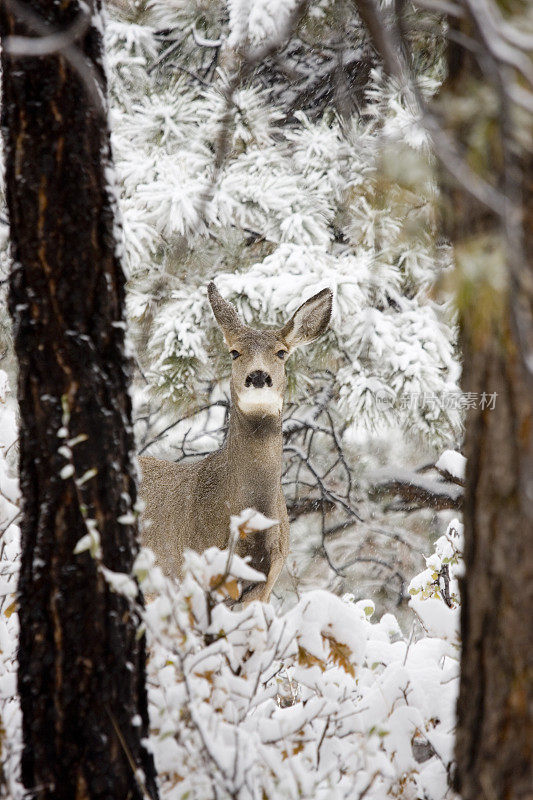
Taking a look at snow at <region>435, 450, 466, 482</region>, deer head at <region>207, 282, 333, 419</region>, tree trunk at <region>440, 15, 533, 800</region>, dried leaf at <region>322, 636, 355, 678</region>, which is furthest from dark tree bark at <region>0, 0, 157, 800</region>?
snow at <region>435, 450, 466, 482</region>

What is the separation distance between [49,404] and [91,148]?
2.21 feet

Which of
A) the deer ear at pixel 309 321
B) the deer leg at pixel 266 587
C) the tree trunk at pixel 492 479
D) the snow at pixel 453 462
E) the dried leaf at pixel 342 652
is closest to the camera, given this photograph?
the tree trunk at pixel 492 479

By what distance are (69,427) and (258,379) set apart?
2.23 metres

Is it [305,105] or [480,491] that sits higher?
[305,105]

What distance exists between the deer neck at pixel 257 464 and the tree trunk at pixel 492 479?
2730mm

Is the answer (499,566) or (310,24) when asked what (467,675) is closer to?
(499,566)

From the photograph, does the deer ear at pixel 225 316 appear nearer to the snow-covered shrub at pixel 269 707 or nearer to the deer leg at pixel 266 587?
the deer leg at pixel 266 587

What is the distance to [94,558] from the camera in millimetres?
2090

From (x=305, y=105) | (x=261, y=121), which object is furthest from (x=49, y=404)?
(x=305, y=105)

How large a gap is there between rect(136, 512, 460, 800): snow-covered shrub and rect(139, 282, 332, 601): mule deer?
148cm

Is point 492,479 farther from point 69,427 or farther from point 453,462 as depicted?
point 453,462

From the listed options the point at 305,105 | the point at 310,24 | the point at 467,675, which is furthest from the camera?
the point at 305,105

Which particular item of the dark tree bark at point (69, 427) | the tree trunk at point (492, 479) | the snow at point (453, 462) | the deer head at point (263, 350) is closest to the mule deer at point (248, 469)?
the deer head at point (263, 350)

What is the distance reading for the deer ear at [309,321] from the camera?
15.5ft
